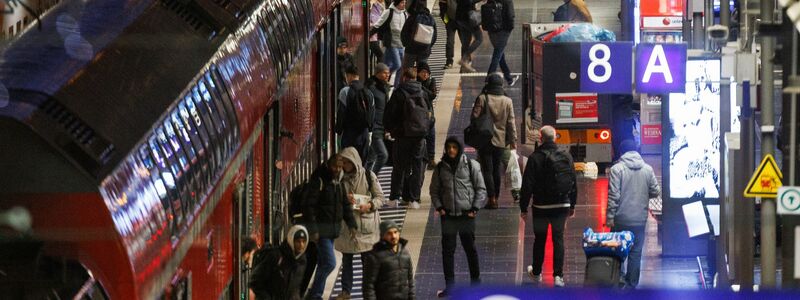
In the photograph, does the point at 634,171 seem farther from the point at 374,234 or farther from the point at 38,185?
the point at 38,185

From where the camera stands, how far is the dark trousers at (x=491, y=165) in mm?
16062

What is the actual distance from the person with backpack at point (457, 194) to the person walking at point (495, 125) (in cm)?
273

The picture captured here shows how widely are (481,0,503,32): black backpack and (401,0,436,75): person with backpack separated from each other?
1144mm

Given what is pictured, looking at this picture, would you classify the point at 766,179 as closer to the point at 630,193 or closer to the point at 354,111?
the point at 630,193

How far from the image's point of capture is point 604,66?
677 inches

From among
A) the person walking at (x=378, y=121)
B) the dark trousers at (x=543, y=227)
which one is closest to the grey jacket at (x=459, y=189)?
the dark trousers at (x=543, y=227)

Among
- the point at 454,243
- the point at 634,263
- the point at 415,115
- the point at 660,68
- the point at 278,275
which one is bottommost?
the point at 278,275

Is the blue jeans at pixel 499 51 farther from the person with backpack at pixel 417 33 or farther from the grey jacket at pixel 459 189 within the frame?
the grey jacket at pixel 459 189

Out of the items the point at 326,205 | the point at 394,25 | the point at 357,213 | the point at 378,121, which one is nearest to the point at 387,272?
the point at 326,205

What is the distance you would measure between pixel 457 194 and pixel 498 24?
379 inches

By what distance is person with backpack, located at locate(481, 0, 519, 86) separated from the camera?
22.4 m

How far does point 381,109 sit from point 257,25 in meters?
6.89

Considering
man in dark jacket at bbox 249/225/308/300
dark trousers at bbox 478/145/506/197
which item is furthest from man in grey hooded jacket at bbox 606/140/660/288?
dark trousers at bbox 478/145/506/197

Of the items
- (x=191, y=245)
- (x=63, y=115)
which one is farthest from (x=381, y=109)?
(x=63, y=115)
